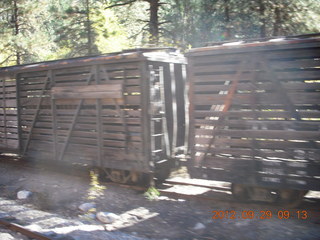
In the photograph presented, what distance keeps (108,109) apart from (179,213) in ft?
9.52

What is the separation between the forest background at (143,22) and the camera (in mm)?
13477

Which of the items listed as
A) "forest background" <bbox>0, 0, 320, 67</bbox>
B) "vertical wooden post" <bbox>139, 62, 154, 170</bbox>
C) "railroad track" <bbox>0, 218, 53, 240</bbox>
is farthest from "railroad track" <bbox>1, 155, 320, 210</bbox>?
"forest background" <bbox>0, 0, 320, 67</bbox>

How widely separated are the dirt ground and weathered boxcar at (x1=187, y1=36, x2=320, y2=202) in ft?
1.40

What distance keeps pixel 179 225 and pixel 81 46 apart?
14.8 m

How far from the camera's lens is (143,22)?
1917 centimetres

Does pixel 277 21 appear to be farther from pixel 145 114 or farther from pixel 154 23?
pixel 145 114

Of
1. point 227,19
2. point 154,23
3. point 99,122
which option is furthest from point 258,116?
point 154,23

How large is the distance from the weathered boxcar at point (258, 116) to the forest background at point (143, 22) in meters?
7.70

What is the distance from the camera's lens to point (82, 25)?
1872 centimetres

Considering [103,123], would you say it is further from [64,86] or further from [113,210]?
[113,210]

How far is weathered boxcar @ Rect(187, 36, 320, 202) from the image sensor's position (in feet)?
18.8

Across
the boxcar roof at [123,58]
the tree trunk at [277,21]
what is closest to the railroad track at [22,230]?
the boxcar roof at [123,58]

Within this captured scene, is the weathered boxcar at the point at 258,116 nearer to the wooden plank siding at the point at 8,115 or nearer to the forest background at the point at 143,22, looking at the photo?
the wooden plank siding at the point at 8,115
